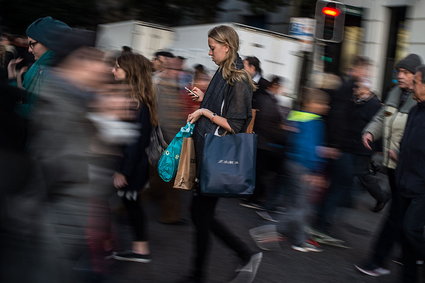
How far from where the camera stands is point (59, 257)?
305cm

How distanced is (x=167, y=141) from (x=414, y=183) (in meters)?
2.05

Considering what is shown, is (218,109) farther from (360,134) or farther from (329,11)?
Answer: (329,11)

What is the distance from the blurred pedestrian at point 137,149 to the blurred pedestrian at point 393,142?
1.96 metres

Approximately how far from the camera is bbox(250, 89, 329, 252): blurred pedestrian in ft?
20.2

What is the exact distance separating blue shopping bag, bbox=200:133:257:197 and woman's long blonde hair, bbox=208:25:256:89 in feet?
1.32

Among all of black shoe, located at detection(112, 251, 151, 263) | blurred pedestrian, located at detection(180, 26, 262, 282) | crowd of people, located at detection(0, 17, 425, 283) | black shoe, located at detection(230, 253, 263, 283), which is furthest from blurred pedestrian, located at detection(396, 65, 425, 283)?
black shoe, located at detection(112, 251, 151, 263)

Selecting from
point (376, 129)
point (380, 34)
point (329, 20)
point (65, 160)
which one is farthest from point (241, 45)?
point (65, 160)

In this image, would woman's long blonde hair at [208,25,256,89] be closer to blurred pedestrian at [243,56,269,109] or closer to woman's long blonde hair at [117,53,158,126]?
woman's long blonde hair at [117,53,158,126]

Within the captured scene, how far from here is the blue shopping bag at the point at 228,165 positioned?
4559 millimetres

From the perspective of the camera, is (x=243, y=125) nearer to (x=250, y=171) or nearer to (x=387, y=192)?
(x=250, y=171)

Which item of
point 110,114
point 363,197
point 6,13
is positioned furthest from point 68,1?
point 110,114

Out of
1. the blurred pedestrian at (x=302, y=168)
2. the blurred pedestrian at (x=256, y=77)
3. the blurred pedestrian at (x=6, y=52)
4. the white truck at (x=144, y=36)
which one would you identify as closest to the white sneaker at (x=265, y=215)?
the blurred pedestrian at (x=302, y=168)

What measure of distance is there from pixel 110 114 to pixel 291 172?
3538mm

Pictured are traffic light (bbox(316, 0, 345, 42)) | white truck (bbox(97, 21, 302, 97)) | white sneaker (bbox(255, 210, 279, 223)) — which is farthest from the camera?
white truck (bbox(97, 21, 302, 97))
